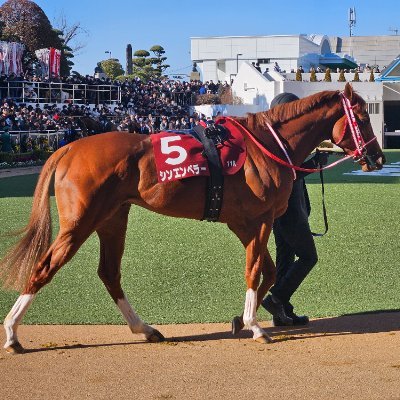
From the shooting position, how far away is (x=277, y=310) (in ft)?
19.3

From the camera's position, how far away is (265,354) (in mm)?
4957

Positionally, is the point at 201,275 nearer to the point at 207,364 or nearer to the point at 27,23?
the point at 207,364

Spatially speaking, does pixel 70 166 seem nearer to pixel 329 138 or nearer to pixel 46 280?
pixel 46 280

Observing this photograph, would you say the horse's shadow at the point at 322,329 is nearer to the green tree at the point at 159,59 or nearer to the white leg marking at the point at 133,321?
the white leg marking at the point at 133,321

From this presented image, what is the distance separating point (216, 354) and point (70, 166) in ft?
5.05

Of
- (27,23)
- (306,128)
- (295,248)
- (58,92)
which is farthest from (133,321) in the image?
(27,23)

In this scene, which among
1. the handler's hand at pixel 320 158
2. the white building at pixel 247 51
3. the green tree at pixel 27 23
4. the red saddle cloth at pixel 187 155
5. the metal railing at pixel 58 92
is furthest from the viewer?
the white building at pixel 247 51

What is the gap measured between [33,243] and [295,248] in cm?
194

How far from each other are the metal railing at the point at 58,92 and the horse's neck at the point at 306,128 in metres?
25.0

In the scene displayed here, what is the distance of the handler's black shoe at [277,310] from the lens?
5.86m

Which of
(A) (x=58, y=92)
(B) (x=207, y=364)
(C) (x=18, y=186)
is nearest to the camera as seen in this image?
(B) (x=207, y=364)

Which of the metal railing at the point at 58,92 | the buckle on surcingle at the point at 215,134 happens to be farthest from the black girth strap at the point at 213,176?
the metal railing at the point at 58,92

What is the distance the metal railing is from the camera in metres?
30.1

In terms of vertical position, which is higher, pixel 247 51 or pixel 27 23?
pixel 247 51
